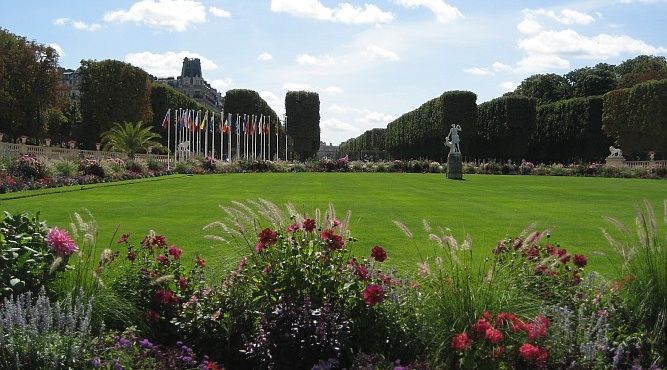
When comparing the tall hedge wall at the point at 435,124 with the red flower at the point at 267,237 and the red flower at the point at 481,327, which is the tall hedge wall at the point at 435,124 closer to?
the red flower at the point at 267,237

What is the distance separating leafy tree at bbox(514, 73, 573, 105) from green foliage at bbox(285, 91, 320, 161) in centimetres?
2682

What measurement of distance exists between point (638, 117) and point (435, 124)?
19.9 m

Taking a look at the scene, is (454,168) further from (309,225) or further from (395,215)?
(309,225)

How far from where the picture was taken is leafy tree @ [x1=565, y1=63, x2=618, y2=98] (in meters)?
75.2

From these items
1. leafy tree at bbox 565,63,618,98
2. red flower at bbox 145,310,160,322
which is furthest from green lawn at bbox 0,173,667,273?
leafy tree at bbox 565,63,618,98

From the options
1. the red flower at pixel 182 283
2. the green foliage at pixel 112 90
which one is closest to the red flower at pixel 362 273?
the red flower at pixel 182 283

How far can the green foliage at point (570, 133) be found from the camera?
2517 inches

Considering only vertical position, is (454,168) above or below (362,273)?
above

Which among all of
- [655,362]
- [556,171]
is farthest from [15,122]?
[655,362]

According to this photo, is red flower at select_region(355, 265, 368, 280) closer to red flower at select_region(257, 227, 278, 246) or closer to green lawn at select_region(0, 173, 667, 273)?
red flower at select_region(257, 227, 278, 246)

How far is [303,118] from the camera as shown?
3027 inches

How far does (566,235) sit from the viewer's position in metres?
10.5

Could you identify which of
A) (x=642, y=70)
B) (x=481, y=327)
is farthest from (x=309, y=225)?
(x=642, y=70)

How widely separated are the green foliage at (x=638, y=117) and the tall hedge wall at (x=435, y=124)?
1251cm
